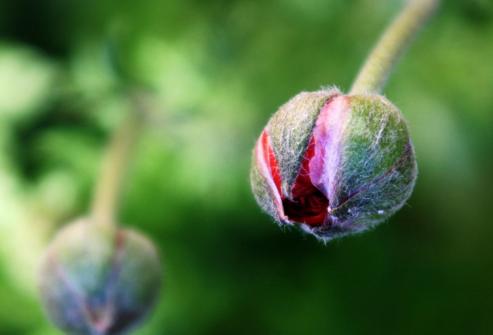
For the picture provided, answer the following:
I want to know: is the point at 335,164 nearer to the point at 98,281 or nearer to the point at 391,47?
the point at 391,47

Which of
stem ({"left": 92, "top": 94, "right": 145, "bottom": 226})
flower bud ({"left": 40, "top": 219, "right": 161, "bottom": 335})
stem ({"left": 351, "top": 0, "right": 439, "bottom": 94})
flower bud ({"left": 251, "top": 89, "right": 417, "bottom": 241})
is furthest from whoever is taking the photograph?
stem ({"left": 92, "top": 94, "right": 145, "bottom": 226})

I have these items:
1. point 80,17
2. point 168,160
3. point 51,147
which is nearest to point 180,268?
point 168,160

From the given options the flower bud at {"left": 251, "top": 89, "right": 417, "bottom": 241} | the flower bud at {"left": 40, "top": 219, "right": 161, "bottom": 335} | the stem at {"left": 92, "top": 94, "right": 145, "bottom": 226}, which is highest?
the stem at {"left": 92, "top": 94, "right": 145, "bottom": 226}

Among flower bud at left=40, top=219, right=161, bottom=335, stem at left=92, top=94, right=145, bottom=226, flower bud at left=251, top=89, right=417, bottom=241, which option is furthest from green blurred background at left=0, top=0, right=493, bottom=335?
flower bud at left=251, top=89, right=417, bottom=241

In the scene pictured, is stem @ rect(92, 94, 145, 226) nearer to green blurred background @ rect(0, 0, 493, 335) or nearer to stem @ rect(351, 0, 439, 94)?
green blurred background @ rect(0, 0, 493, 335)

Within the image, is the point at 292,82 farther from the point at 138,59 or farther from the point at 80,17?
the point at 80,17

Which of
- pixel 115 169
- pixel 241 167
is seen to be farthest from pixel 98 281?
pixel 241 167

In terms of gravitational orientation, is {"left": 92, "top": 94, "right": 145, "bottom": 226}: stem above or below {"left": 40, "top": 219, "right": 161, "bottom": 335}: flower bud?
above
